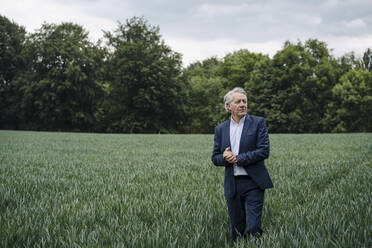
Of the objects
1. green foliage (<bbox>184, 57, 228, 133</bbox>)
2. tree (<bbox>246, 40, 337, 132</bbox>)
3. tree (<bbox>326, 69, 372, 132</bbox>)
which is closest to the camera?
tree (<bbox>326, 69, 372, 132</bbox>)

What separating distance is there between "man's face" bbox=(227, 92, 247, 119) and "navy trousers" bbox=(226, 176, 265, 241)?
68 cm

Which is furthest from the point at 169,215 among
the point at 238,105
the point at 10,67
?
the point at 10,67

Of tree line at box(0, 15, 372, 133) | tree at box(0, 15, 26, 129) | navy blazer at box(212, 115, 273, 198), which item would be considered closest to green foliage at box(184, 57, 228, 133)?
tree line at box(0, 15, 372, 133)

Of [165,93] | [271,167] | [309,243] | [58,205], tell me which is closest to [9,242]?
[58,205]

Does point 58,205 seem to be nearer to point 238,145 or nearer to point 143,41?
point 238,145

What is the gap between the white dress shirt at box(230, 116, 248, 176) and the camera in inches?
122

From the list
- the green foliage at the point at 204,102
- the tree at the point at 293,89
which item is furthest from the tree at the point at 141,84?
the tree at the point at 293,89

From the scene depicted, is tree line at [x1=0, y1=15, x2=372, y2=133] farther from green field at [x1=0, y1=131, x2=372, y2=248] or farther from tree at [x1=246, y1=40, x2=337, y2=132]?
green field at [x1=0, y1=131, x2=372, y2=248]

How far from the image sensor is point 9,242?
3027mm

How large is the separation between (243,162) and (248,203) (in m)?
0.48

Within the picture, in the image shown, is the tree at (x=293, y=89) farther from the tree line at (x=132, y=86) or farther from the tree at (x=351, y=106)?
the tree at (x=351, y=106)

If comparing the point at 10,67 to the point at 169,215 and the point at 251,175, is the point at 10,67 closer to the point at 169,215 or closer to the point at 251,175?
the point at 169,215

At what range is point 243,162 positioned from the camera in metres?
2.93

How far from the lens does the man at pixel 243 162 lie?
9.84ft
